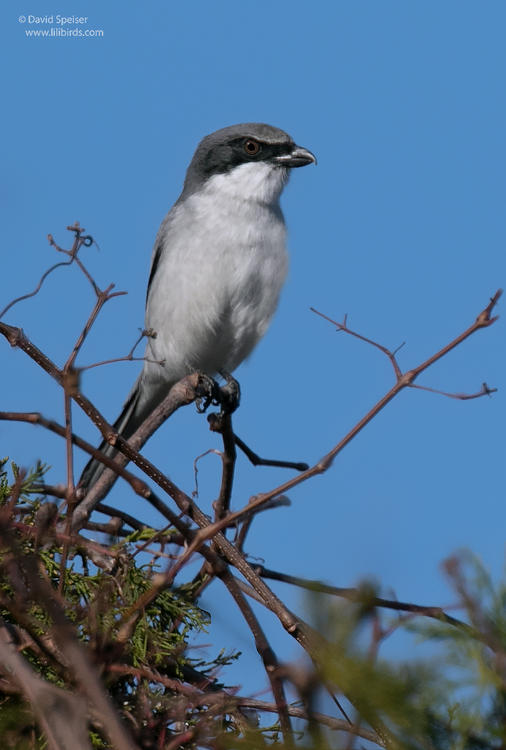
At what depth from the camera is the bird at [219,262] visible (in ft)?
14.6

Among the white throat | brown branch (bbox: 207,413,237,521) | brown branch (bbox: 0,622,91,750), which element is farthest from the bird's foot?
brown branch (bbox: 0,622,91,750)

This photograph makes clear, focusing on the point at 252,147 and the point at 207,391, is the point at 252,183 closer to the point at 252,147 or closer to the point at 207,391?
the point at 252,147

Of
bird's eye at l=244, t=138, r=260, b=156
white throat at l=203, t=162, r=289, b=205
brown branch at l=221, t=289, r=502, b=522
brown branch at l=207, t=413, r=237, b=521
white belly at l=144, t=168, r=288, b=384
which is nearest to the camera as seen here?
brown branch at l=221, t=289, r=502, b=522

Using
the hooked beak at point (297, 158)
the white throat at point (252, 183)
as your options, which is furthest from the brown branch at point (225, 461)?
the hooked beak at point (297, 158)

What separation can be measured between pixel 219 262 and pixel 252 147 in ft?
2.51

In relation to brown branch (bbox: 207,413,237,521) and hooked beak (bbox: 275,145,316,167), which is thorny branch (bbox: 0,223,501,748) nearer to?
brown branch (bbox: 207,413,237,521)

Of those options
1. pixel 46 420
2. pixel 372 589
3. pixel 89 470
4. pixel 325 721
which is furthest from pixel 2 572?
pixel 89 470

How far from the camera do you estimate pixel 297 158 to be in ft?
15.4

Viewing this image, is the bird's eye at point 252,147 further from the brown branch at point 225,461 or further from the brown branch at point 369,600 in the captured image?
the brown branch at point 369,600

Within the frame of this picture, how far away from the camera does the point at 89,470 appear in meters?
3.81

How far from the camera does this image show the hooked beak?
468 cm

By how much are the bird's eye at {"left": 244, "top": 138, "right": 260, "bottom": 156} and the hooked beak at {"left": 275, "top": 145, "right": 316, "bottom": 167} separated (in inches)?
5.1

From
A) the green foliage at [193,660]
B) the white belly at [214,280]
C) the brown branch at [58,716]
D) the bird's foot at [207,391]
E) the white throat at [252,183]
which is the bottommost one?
the brown branch at [58,716]

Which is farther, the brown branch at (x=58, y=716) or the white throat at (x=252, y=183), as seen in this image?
the white throat at (x=252, y=183)
